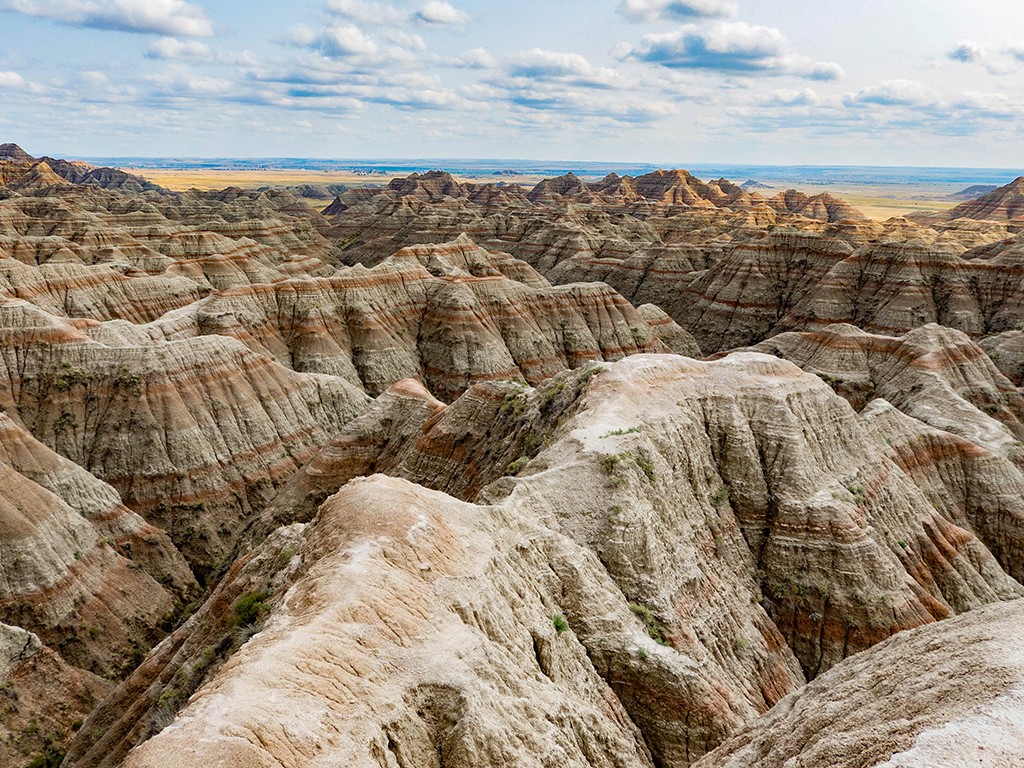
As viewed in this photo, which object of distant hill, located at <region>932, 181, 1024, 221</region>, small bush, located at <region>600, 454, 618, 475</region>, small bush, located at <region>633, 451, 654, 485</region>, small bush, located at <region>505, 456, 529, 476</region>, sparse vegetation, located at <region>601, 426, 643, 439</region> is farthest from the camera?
distant hill, located at <region>932, 181, 1024, 221</region>

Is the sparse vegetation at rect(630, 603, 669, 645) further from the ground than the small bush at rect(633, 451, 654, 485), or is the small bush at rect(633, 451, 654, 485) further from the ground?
the small bush at rect(633, 451, 654, 485)

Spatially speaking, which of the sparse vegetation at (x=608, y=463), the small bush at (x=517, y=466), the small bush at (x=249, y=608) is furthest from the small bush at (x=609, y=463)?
the small bush at (x=249, y=608)

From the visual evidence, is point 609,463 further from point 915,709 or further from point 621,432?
point 915,709

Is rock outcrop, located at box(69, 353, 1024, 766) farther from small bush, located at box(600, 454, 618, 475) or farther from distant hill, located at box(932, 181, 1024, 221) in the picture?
distant hill, located at box(932, 181, 1024, 221)

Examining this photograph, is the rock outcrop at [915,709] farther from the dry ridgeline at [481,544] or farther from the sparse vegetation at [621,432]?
the sparse vegetation at [621,432]

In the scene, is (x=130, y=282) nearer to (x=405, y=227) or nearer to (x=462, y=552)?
(x=462, y=552)

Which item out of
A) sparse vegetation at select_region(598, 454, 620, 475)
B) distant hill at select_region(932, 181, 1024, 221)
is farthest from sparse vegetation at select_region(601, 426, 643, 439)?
distant hill at select_region(932, 181, 1024, 221)

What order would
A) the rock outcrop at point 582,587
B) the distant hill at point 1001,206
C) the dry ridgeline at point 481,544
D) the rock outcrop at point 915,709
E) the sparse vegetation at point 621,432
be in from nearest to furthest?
the rock outcrop at point 915,709 < the rock outcrop at point 582,587 < the dry ridgeline at point 481,544 < the sparse vegetation at point 621,432 < the distant hill at point 1001,206

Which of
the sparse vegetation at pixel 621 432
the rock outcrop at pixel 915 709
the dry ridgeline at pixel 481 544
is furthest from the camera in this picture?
the sparse vegetation at pixel 621 432

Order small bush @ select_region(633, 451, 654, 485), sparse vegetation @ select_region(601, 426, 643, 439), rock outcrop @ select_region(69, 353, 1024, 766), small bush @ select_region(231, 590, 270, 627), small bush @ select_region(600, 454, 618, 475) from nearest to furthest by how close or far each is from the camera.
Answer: rock outcrop @ select_region(69, 353, 1024, 766)
small bush @ select_region(231, 590, 270, 627)
small bush @ select_region(600, 454, 618, 475)
small bush @ select_region(633, 451, 654, 485)
sparse vegetation @ select_region(601, 426, 643, 439)

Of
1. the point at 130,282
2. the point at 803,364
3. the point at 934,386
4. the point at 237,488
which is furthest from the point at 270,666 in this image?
the point at 130,282
